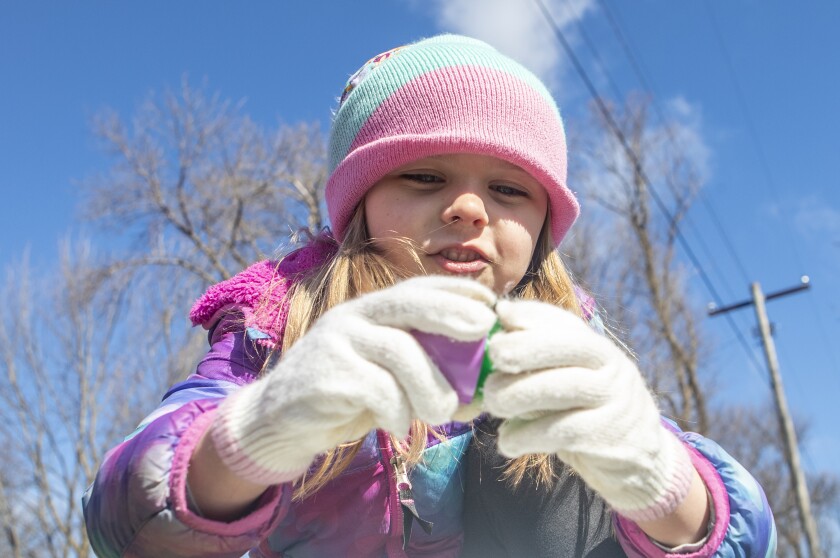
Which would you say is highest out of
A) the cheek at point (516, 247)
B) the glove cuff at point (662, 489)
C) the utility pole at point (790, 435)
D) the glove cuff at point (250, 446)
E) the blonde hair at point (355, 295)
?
the utility pole at point (790, 435)

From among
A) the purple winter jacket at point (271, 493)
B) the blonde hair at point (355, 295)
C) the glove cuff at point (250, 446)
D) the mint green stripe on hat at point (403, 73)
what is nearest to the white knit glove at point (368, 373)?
the glove cuff at point (250, 446)

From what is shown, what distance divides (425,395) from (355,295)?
29.5 inches

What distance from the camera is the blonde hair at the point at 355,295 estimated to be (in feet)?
4.93

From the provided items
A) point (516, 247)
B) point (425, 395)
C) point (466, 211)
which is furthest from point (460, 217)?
point (425, 395)

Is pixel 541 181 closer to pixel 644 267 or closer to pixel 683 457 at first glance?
pixel 683 457

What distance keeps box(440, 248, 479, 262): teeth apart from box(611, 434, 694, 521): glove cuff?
2.00 feet

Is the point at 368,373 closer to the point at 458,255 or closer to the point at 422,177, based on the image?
the point at 458,255

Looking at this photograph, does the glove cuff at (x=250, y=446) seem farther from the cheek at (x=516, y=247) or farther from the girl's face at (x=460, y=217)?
the cheek at (x=516, y=247)

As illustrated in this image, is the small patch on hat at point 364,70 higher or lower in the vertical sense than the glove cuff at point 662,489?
higher

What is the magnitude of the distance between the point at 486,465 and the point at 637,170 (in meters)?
12.8

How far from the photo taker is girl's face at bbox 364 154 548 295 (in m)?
1.57

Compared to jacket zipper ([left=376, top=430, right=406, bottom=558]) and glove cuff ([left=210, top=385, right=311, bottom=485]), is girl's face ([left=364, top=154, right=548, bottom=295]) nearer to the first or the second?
jacket zipper ([left=376, top=430, right=406, bottom=558])

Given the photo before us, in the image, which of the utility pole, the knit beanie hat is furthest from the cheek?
the utility pole

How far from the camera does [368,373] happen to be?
890mm
